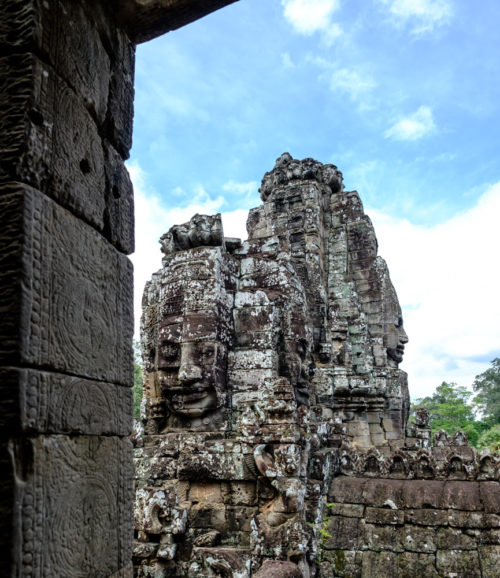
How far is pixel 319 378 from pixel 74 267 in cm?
1017

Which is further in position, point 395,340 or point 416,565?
point 395,340

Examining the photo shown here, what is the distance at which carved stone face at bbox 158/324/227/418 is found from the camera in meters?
6.16

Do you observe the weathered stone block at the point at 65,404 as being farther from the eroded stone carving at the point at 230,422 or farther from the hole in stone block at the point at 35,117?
the eroded stone carving at the point at 230,422

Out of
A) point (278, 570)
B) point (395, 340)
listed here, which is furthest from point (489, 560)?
point (395, 340)

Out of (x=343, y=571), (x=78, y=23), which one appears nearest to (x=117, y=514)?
(x=78, y=23)

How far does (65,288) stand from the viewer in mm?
2119

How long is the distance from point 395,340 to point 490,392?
35.1 metres

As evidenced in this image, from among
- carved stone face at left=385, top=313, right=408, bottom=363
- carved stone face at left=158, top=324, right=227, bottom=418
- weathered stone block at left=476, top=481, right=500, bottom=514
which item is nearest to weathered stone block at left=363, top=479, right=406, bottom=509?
weathered stone block at left=476, top=481, right=500, bottom=514

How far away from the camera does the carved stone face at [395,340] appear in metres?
13.8

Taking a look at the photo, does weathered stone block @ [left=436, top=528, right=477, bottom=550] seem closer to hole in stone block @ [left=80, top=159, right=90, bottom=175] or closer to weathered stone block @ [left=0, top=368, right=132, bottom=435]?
weathered stone block @ [left=0, top=368, right=132, bottom=435]

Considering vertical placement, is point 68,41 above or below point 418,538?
above

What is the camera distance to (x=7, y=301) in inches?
71.8

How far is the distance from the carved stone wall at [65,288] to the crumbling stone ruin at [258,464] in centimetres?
248

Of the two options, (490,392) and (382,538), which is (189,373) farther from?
(490,392)
